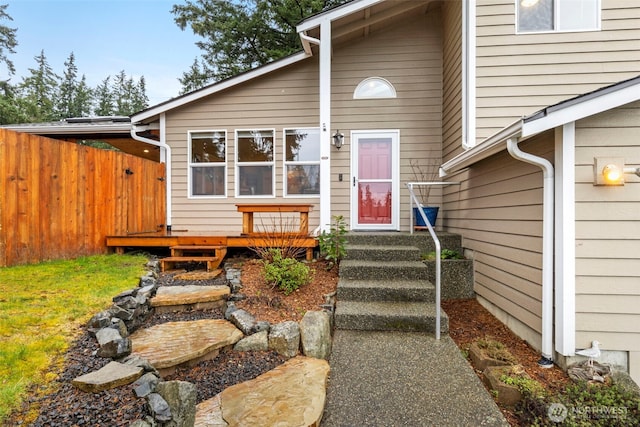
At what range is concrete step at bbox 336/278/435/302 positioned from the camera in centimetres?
330

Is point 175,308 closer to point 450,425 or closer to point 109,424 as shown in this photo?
point 109,424

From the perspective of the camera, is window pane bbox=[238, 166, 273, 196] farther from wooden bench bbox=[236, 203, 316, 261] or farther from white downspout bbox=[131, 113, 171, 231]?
white downspout bbox=[131, 113, 171, 231]

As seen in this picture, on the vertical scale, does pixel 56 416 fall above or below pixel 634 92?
below

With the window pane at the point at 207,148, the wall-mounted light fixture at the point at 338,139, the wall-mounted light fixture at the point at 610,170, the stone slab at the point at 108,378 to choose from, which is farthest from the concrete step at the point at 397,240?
the window pane at the point at 207,148

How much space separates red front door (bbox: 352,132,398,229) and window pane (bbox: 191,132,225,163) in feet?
8.83

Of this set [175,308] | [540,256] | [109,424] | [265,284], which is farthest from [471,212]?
[109,424]

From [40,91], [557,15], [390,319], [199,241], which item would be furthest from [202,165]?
[40,91]

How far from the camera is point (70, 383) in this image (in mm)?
1773

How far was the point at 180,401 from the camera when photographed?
1666 mm

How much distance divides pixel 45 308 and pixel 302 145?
4.40 metres

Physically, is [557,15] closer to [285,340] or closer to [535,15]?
[535,15]

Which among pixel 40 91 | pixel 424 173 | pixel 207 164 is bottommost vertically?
pixel 424 173

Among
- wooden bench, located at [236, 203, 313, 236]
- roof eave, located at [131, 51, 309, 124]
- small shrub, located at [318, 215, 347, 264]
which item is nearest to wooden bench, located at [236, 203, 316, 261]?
wooden bench, located at [236, 203, 313, 236]

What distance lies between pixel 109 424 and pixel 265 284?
2.16m
